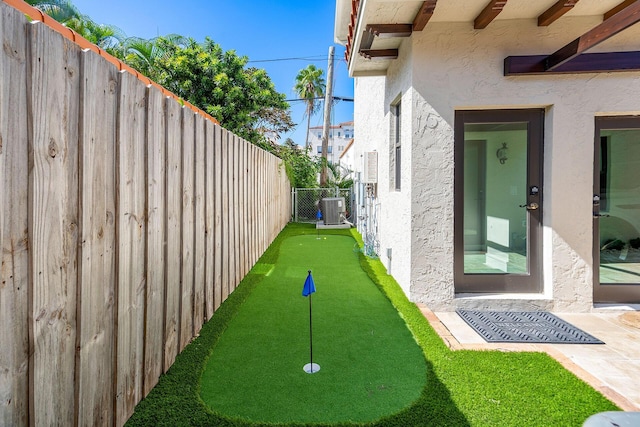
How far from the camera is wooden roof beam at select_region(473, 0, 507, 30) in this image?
10.2ft

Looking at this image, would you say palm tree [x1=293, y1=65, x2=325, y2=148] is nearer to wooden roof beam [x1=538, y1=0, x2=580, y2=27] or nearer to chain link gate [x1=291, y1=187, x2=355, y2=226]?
chain link gate [x1=291, y1=187, x2=355, y2=226]

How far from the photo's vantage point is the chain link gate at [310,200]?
13234 mm

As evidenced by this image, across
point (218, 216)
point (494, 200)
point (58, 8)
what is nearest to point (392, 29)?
point (494, 200)

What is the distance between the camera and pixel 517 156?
3.88 meters

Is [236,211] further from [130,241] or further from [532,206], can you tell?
[532,206]

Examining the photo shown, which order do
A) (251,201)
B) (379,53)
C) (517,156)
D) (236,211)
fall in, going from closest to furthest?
(517,156) → (379,53) → (236,211) → (251,201)

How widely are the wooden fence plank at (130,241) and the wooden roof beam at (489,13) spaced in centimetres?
318

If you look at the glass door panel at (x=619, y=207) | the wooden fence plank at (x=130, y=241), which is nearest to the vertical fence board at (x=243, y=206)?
the wooden fence plank at (x=130, y=241)

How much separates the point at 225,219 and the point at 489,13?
3545 mm

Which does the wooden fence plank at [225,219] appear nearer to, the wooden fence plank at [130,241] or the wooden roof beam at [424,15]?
the wooden fence plank at [130,241]

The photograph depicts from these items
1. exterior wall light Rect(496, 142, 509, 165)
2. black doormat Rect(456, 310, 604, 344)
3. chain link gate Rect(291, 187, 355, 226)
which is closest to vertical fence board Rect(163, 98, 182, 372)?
black doormat Rect(456, 310, 604, 344)

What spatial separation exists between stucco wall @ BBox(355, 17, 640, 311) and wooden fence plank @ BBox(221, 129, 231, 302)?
216cm

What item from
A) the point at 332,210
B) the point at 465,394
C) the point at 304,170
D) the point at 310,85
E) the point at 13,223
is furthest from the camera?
the point at 310,85

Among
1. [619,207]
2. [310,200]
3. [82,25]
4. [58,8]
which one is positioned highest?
[58,8]
